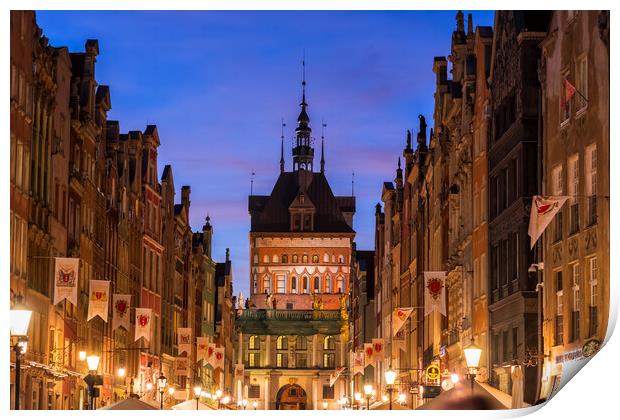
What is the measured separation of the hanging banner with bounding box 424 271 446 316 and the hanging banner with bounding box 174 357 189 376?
4104 centimetres

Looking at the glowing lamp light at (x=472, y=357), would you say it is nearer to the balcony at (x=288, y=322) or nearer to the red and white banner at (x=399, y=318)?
the red and white banner at (x=399, y=318)

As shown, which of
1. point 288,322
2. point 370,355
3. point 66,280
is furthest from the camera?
point 288,322

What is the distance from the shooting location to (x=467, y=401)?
3866cm

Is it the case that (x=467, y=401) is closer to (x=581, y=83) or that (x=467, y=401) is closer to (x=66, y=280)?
(x=581, y=83)

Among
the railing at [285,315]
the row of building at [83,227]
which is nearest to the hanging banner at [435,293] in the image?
the row of building at [83,227]

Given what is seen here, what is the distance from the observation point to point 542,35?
148 feet

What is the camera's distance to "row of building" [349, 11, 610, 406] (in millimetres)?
37000

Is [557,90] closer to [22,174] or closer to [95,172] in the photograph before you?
[22,174]

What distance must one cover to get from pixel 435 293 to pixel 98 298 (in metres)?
12.7

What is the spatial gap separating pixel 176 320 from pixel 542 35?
55.8 metres

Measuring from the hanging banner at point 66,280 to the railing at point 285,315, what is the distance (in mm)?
127917

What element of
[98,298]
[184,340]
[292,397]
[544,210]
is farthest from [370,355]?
[292,397]
